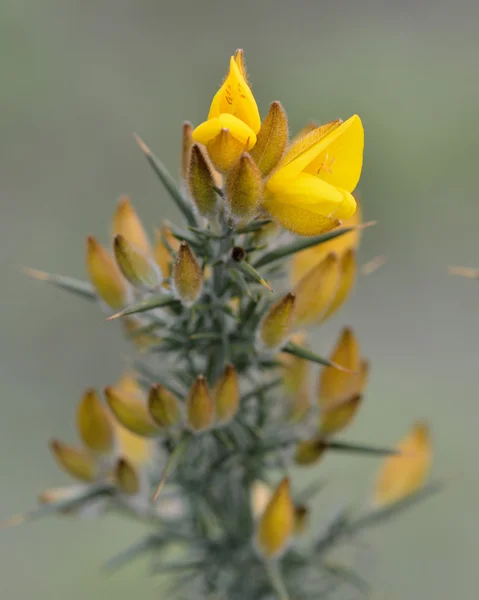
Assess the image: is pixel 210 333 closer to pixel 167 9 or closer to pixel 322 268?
pixel 322 268

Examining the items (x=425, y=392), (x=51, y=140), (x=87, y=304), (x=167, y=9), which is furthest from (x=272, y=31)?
(x=425, y=392)

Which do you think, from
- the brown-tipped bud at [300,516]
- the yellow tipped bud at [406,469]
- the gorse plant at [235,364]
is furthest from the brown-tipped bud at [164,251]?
the yellow tipped bud at [406,469]

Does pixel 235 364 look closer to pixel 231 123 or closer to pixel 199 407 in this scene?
pixel 199 407

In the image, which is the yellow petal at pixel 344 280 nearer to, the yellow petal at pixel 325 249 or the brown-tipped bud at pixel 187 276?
the yellow petal at pixel 325 249

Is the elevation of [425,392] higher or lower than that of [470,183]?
lower

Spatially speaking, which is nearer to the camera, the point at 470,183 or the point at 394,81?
the point at 470,183

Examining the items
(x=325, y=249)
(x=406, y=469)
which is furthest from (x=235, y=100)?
(x=406, y=469)

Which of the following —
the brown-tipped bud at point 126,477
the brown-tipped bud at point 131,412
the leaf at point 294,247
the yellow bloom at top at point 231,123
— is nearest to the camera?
the yellow bloom at top at point 231,123
